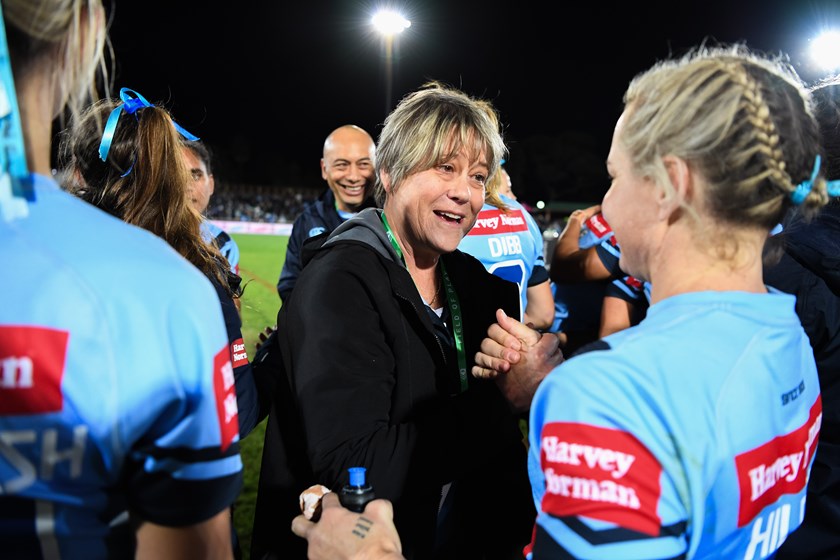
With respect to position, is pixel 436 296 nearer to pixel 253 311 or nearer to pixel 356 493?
pixel 356 493

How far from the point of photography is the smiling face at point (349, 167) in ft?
16.3

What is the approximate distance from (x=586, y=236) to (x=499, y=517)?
1.93 m

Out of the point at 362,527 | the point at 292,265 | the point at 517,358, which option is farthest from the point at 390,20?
the point at 362,527

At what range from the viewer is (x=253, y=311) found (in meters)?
3.31

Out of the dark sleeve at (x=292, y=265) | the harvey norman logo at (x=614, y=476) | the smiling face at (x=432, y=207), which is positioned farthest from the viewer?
the dark sleeve at (x=292, y=265)

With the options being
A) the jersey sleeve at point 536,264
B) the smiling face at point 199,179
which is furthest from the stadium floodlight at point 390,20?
the jersey sleeve at point 536,264

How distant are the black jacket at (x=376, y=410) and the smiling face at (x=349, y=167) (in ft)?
9.96

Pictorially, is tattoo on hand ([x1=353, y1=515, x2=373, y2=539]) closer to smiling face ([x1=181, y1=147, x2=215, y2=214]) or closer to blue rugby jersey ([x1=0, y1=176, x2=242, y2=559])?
blue rugby jersey ([x1=0, y1=176, x2=242, y2=559])

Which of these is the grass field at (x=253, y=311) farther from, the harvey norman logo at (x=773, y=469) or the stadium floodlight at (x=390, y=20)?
the stadium floodlight at (x=390, y=20)

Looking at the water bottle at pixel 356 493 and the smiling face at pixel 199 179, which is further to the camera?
the smiling face at pixel 199 179

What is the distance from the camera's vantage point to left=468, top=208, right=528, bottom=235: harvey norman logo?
338 centimetres

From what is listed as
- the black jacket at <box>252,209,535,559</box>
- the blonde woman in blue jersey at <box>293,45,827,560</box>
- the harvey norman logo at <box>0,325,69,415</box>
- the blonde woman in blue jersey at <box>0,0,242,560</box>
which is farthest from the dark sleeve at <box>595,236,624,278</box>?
the harvey norman logo at <box>0,325,69,415</box>

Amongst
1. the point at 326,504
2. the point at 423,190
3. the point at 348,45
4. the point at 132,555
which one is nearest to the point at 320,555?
the point at 326,504

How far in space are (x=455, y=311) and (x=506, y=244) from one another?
1414 mm
